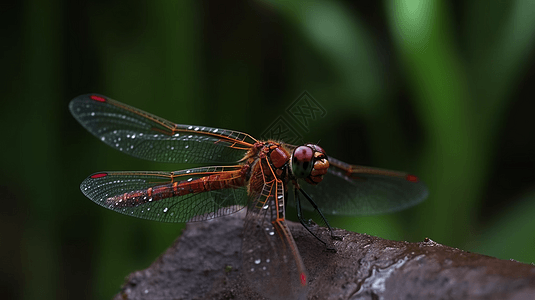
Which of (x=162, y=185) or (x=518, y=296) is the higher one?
(x=518, y=296)

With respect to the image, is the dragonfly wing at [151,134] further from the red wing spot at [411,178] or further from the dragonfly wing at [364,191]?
the red wing spot at [411,178]

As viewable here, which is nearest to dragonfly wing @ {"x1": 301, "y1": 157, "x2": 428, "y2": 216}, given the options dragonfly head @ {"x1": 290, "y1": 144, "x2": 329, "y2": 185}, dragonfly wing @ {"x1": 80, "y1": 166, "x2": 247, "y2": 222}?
dragonfly head @ {"x1": 290, "y1": 144, "x2": 329, "y2": 185}

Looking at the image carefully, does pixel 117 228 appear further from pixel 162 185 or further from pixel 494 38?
pixel 494 38

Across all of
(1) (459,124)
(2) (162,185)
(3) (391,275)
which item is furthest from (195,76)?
(3) (391,275)

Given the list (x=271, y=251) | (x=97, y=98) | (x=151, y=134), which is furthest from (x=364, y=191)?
(x=97, y=98)

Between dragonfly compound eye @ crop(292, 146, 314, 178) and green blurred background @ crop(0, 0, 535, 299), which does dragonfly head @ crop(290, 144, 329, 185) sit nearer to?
dragonfly compound eye @ crop(292, 146, 314, 178)

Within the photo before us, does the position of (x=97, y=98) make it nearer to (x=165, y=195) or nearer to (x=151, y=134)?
(x=151, y=134)

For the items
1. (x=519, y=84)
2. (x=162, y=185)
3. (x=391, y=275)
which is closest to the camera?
(x=391, y=275)
